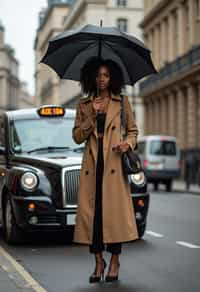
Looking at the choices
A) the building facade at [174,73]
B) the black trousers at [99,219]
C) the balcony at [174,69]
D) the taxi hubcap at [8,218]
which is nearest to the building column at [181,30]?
the building facade at [174,73]

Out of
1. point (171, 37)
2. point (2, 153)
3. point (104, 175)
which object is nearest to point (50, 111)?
point (2, 153)

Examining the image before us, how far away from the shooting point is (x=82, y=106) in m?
7.98

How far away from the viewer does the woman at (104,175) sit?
7715 mm

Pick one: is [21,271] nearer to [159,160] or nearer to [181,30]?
[159,160]

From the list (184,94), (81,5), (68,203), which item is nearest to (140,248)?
(68,203)

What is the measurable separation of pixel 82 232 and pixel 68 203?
3318 millimetres

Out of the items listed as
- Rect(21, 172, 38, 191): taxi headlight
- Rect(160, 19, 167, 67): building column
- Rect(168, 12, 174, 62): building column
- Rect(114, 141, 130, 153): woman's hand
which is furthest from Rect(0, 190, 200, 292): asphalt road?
Rect(160, 19, 167, 67): building column

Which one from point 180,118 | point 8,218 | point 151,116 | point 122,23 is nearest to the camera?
point 8,218

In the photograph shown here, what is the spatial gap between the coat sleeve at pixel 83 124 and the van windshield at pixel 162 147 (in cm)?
3015

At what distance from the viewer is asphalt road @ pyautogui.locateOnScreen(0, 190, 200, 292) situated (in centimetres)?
799

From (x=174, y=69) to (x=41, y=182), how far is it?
1649 inches

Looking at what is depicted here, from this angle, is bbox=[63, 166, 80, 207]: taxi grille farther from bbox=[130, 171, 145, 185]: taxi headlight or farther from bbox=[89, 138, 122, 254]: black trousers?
bbox=[89, 138, 122, 254]: black trousers

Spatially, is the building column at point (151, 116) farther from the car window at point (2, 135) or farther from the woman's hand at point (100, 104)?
the woman's hand at point (100, 104)

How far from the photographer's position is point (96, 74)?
26.1 feet
